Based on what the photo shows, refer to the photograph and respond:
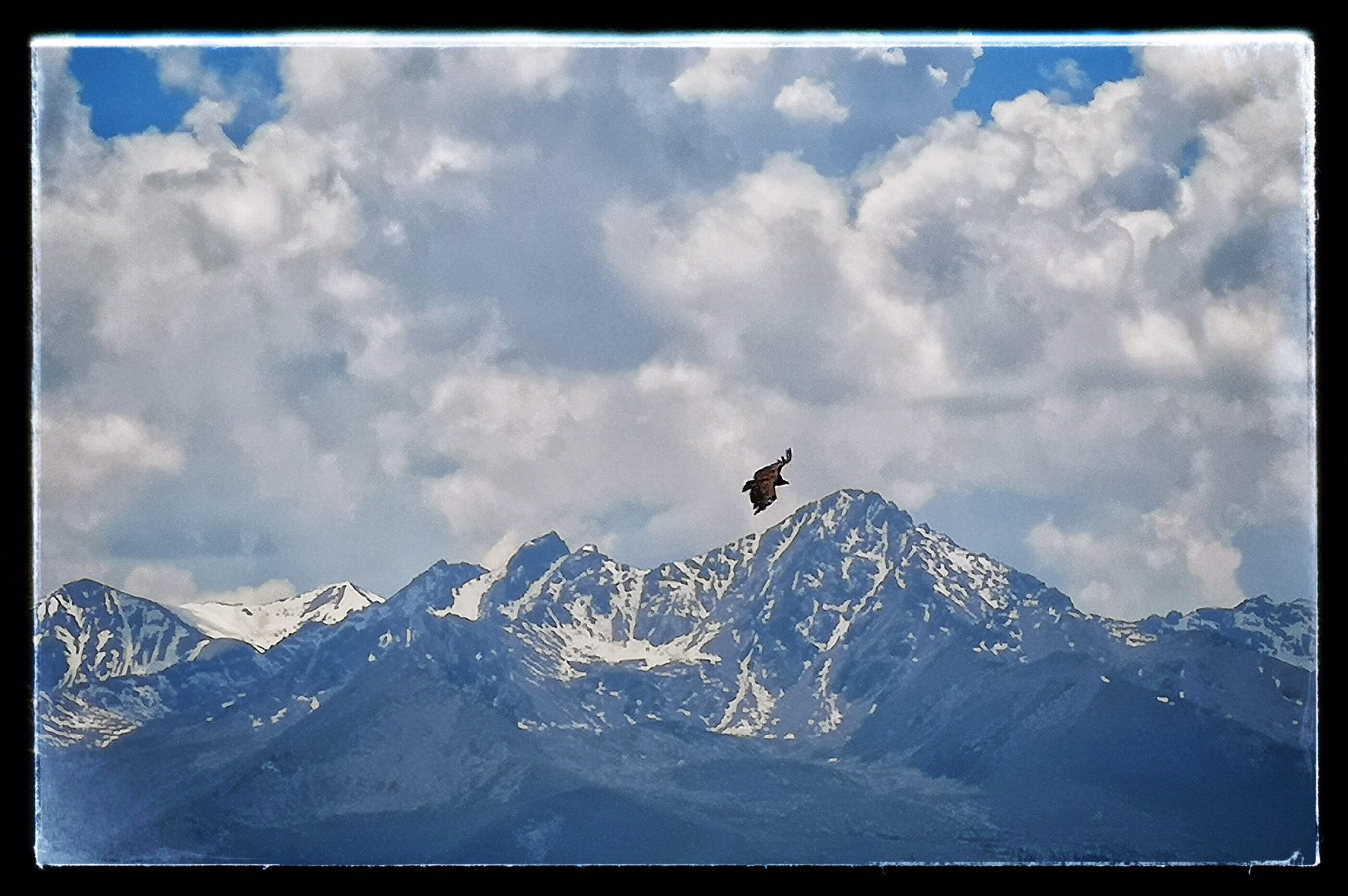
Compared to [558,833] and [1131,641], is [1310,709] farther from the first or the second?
[558,833]

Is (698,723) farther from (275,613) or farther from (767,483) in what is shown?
(275,613)

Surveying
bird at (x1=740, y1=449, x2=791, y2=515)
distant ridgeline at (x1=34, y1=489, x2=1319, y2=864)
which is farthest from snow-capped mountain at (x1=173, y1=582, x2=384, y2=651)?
bird at (x1=740, y1=449, x2=791, y2=515)

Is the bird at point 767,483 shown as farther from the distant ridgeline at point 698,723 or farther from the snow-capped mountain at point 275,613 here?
the snow-capped mountain at point 275,613

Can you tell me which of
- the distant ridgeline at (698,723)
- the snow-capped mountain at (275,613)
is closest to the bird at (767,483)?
the distant ridgeline at (698,723)

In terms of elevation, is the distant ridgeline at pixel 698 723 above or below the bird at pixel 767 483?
below

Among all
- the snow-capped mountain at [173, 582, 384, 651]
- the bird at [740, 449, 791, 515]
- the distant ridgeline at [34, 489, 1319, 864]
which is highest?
the bird at [740, 449, 791, 515]

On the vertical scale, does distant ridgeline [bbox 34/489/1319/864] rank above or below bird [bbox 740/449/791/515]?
below

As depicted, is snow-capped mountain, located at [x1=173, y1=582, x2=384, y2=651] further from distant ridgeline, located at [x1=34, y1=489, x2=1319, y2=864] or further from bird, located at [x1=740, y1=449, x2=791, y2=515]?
bird, located at [x1=740, y1=449, x2=791, y2=515]
